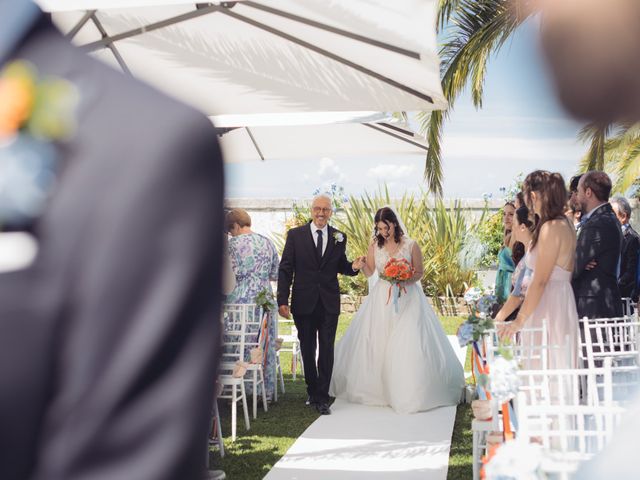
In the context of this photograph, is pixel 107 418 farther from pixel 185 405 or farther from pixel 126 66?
pixel 126 66

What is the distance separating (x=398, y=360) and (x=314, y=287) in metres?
1.16

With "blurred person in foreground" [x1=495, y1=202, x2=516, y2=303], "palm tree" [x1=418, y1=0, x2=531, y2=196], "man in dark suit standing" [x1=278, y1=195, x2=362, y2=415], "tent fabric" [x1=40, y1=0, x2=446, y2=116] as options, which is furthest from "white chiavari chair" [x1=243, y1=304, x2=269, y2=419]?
"palm tree" [x1=418, y1=0, x2=531, y2=196]

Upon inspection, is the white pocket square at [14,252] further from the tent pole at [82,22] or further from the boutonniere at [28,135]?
the tent pole at [82,22]

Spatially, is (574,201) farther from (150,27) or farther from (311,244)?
(150,27)

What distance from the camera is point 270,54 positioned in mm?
5535

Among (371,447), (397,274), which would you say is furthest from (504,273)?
(371,447)

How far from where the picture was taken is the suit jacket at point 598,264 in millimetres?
6172

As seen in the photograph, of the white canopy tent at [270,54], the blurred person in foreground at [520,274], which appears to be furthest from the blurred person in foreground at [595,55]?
the blurred person in foreground at [520,274]

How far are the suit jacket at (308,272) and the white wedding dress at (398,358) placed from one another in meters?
0.48

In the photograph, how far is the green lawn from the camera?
20.2 ft

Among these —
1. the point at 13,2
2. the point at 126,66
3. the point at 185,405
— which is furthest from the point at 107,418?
the point at 126,66

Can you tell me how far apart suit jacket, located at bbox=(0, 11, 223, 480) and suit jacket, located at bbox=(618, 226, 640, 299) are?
8237 mm

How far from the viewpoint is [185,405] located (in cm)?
59

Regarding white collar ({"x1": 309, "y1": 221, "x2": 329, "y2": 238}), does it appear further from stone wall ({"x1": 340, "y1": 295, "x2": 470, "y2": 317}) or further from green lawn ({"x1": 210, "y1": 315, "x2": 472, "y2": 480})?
stone wall ({"x1": 340, "y1": 295, "x2": 470, "y2": 317})
